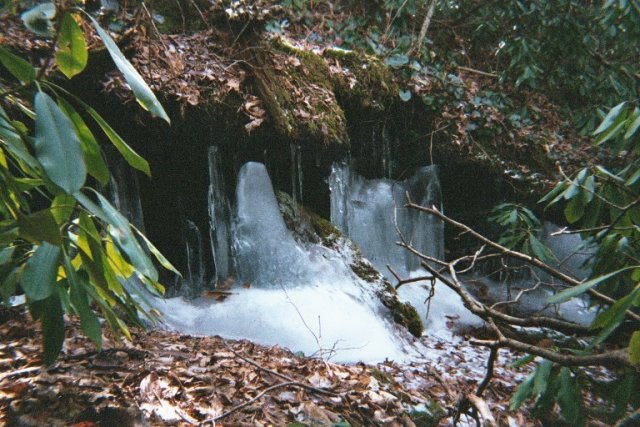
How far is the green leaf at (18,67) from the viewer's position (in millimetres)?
832

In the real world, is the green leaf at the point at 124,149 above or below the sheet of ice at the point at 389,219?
above

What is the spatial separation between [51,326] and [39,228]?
258mm

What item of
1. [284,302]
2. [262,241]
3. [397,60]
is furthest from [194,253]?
[397,60]

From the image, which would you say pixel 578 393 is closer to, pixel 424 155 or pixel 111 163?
pixel 111 163

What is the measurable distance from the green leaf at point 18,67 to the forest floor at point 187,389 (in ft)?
2.49

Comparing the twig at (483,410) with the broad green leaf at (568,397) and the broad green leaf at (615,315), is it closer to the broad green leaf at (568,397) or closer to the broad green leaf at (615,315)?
the broad green leaf at (568,397)

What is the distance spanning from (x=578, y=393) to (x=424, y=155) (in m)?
5.04

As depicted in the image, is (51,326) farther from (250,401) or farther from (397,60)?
(397,60)

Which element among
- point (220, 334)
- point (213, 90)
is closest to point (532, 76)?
point (213, 90)

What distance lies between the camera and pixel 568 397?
4.42 feet

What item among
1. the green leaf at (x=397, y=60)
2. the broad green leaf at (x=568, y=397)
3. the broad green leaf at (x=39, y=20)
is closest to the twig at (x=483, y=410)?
the broad green leaf at (x=568, y=397)

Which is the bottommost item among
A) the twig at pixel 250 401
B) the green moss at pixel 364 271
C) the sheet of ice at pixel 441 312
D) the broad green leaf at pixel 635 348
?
the sheet of ice at pixel 441 312

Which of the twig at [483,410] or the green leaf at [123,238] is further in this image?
the twig at [483,410]

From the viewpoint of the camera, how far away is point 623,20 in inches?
177
